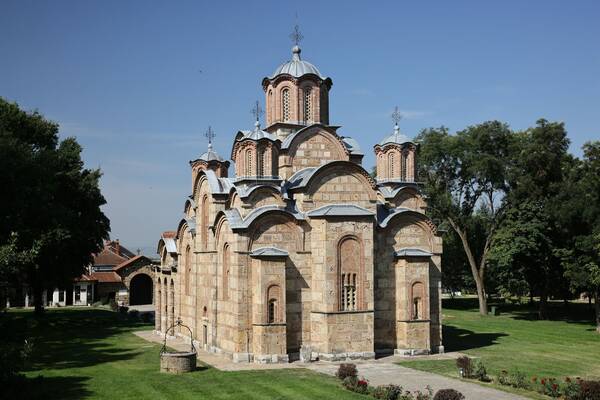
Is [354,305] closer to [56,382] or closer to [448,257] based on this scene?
[56,382]

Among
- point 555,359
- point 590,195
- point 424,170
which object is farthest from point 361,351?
point 424,170

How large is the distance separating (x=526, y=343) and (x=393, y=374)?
11.6 metres

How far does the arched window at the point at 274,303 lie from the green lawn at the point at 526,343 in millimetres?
5268

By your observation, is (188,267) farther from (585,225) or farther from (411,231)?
(585,225)

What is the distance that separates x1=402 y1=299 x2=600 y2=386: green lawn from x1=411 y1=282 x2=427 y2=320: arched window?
236 cm

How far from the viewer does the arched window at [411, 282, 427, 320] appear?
26.0 m

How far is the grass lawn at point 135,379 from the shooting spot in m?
18.6

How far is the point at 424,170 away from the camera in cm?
4759

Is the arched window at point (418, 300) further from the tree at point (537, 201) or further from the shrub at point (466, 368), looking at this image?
the tree at point (537, 201)

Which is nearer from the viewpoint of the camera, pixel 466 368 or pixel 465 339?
pixel 466 368

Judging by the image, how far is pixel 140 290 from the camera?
5900cm

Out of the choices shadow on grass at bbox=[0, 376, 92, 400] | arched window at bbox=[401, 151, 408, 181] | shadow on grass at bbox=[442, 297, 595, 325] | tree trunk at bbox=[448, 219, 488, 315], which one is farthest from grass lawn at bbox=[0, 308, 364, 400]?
shadow on grass at bbox=[442, 297, 595, 325]

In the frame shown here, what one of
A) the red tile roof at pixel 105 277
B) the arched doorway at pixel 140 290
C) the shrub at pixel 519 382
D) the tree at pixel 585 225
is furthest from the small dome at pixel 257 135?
the red tile roof at pixel 105 277

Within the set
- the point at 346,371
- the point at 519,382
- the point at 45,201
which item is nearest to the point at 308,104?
the point at 45,201
